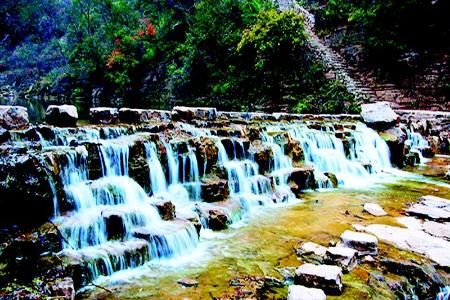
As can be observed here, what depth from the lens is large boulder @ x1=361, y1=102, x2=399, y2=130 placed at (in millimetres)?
13016

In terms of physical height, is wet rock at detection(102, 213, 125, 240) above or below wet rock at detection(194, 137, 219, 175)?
below

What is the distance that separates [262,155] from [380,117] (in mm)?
6316

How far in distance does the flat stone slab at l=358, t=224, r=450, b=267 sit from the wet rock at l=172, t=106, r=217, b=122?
750cm

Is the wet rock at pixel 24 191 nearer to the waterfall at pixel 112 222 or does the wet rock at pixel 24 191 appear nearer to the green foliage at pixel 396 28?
the waterfall at pixel 112 222

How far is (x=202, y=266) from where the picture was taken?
16.1ft

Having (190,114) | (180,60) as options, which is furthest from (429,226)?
(180,60)

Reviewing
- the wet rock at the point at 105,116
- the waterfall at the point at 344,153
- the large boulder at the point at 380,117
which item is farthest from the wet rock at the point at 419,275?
the large boulder at the point at 380,117

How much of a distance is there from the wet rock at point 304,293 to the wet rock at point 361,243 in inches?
53.6

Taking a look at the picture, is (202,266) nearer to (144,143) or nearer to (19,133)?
(144,143)

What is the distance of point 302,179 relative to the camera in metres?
8.98

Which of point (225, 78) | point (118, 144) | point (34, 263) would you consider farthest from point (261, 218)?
point (225, 78)

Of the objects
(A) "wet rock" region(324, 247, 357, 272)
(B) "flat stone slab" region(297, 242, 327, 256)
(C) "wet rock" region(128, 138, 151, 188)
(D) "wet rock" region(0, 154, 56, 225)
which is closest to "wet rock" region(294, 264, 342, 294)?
(A) "wet rock" region(324, 247, 357, 272)

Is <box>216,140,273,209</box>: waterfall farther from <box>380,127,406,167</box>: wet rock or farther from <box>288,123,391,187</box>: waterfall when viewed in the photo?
<box>380,127,406,167</box>: wet rock

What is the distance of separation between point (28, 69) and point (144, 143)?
4700 centimetres
